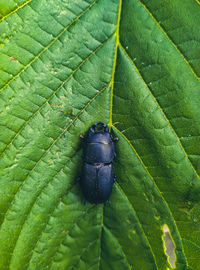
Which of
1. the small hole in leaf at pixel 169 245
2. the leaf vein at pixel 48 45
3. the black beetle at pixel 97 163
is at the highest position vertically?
the leaf vein at pixel 48 45

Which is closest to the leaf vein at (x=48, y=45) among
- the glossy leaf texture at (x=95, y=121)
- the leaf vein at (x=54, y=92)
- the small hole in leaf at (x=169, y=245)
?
the glossy leaf texture at (x=95, y=121)

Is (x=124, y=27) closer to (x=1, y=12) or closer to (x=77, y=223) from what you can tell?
(x=1, y=12)

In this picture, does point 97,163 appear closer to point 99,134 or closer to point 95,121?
point 99,134

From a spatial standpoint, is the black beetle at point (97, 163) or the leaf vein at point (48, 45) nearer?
the leaf vein at point (48, 45)

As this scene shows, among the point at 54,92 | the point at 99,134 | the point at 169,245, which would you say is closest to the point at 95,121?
the point at 99,134

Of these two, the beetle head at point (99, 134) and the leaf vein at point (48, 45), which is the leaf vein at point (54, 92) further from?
the beetle head at point (99, 134)

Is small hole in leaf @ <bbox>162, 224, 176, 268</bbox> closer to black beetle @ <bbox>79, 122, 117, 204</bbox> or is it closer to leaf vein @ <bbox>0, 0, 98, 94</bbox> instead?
black beetle @ <bbox>79, 122, 117, 204</bbox>

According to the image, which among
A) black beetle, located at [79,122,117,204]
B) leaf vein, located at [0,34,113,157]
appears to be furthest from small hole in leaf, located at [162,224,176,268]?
leaf vein, located at [0,34,113,157]
